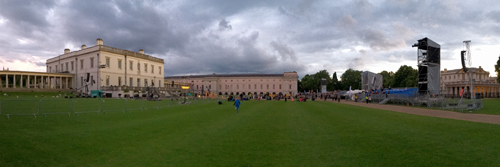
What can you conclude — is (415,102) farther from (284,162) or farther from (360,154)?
(284,162)

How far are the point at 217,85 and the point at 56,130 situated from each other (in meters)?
109

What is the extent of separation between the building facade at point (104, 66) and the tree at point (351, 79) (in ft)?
291

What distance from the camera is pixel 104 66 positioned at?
54.6m

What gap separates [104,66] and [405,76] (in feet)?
298

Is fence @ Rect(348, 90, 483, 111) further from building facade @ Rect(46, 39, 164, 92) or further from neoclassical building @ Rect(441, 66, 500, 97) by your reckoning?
neoclassical building @ Rect(441, 66, 500, 97)

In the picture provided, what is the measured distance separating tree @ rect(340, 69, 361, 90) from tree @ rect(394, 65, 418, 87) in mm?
28244

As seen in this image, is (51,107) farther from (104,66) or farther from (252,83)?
(252,83)

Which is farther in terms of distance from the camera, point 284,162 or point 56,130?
point 56,130

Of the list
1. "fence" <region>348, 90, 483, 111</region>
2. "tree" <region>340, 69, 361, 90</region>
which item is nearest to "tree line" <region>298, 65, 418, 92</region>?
"tree" <region>340, 69, 361, 90</region>

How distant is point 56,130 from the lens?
10.2 metres

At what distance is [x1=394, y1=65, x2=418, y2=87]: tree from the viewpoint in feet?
271

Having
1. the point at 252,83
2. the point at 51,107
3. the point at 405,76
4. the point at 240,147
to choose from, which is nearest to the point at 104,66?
the point at 51,107

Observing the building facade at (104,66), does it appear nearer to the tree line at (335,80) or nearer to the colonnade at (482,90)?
the tree line at (335,80)

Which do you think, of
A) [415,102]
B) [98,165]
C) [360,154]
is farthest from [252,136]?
[415,102]
